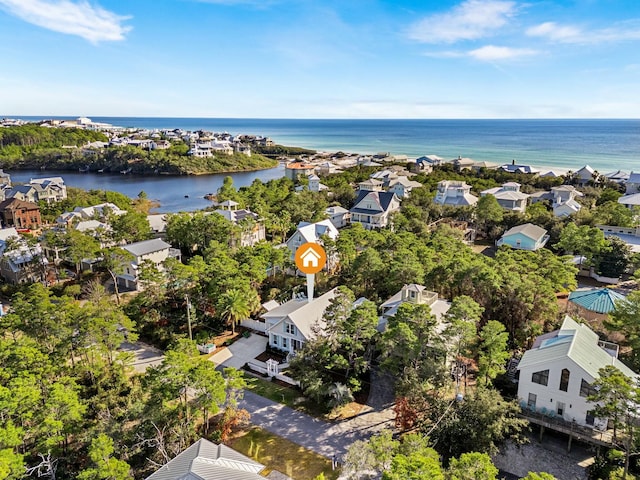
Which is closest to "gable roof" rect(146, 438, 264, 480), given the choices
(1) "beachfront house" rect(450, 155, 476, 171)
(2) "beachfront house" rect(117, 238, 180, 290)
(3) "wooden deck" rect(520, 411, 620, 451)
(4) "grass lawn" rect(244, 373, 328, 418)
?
(4) "grass lawn" rect(244, 373, 328, 418)

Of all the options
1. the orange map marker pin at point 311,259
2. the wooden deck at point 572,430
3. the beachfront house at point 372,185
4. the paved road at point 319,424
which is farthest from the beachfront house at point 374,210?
the wooden deck at point 572,430

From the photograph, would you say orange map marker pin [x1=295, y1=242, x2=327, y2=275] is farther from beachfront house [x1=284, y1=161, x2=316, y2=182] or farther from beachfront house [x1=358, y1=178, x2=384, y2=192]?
beachfront house [x1=284, y1=161, x2=316, y2=182]

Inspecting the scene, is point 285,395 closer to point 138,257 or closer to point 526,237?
Answer: point 138,257

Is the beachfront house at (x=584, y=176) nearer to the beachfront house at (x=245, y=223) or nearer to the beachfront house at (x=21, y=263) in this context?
the beachfront house at (x=245, y=223)

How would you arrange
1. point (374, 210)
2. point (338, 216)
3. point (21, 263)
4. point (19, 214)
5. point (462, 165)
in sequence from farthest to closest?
1. point (462, 165)
2. point (338, 216)
3. point (374, 210)
4. point (19, 214)
5. point (21, 263)

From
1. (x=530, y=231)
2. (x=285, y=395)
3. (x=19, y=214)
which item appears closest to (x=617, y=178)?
(x=530, y=231)

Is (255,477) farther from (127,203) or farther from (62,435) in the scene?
(127,203)
